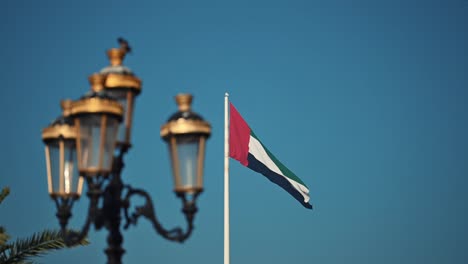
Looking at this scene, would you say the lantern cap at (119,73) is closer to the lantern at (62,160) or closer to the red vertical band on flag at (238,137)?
the lantern at (62,160)

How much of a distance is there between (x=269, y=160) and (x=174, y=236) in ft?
42.4

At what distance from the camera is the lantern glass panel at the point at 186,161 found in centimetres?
717

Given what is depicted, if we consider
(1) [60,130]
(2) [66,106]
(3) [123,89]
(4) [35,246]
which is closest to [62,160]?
(1) [60,130]

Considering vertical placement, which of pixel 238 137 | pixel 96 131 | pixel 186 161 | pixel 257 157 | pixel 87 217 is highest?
pixel 238 137

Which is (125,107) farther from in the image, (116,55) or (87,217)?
(87,217)

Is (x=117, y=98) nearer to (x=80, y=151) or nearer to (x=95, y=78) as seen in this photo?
(x=95, y=78)

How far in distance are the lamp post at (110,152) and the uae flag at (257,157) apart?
A: 11.3 m

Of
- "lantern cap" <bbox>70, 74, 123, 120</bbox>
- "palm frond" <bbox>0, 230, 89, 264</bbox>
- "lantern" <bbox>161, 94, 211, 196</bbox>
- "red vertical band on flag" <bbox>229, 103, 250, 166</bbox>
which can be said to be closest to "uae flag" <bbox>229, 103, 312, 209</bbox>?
"red vertical band on flag" <bbox>229, 103, 250, 166</bbox>

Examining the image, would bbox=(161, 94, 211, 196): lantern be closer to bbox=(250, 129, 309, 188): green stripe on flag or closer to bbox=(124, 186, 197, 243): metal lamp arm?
bbox=(124, 186, 197, 243): metal lamp arm

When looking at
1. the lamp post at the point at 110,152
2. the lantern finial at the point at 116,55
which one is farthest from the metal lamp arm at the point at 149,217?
the lantern finial at the point at 116,55

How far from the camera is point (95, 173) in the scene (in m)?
6.87

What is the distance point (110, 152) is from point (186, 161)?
2.63ft

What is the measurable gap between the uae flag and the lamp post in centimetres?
1126

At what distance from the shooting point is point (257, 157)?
1988 centimetres
